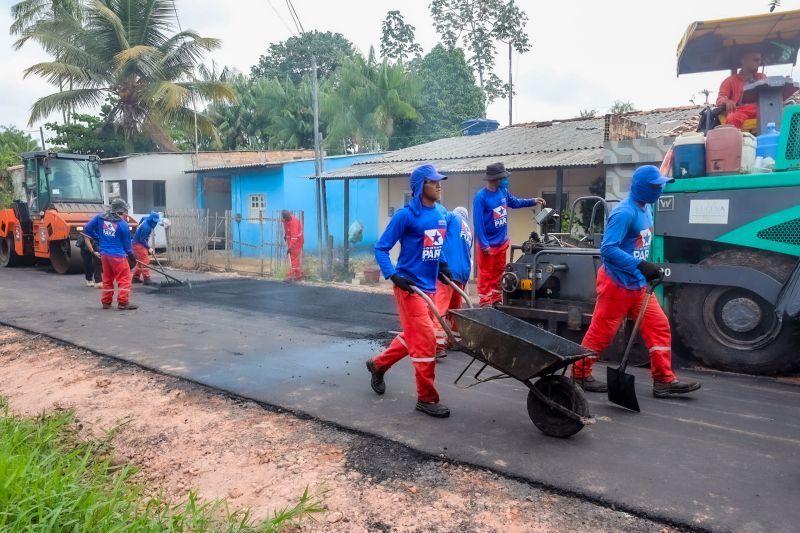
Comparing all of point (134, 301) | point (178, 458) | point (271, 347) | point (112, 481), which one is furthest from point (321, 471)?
point (134, 301)

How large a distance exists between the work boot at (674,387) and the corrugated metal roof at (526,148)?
6260 mm

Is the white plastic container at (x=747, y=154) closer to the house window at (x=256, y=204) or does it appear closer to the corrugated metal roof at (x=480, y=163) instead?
the corrugated metal roof at (x=480, y=163)

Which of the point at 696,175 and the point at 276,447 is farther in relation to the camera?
the point at 696,175

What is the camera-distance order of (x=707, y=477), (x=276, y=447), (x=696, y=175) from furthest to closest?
1. (x=696, y=175)
2. (x=276, y=447)
3. (x=707, y=477)

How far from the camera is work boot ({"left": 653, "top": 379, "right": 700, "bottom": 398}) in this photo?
15.3 ft

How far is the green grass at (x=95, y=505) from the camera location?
9.64 feet

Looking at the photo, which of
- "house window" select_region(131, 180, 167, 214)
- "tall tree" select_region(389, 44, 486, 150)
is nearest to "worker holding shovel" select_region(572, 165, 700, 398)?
"house window" select_region(131, 180, 167, 214)

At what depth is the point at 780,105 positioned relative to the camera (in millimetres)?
6109

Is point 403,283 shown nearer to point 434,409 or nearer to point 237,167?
point 434,409

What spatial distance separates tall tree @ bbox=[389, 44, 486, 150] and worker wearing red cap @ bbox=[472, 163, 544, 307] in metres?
19.5

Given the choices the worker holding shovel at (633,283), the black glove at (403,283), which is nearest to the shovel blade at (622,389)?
the worker holding shovel at (633,283)

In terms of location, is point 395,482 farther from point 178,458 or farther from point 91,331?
point 91,331

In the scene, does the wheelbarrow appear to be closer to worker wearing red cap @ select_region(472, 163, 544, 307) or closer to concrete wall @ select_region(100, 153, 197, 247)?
worker wearing red cap @ select_region(472, 163, 544, 307)

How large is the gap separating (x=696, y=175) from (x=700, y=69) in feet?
8.87
